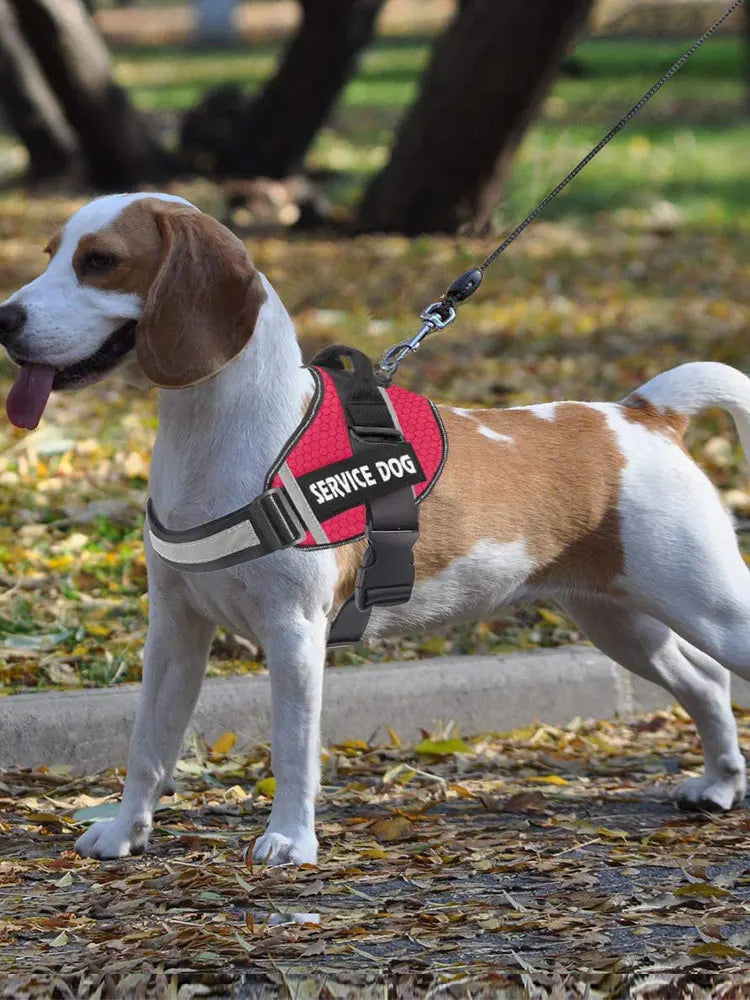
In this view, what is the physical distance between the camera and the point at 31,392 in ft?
12.3

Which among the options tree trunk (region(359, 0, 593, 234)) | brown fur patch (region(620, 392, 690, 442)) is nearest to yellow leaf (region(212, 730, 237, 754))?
brown fur patch (region(620, 392, 690, 442))

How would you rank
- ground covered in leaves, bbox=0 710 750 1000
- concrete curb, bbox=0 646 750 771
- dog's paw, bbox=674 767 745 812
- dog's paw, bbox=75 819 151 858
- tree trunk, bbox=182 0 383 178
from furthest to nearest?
1. tree trunk, bbox=182 0 383 178
2. concrete curb, bbox=0 646 750 771
3. dog's paw, bbox=674 767 745 812
4. dog's paw, bbox=75 819 151 858
5. ground covered in leaves, bbox=0 710 750 1000

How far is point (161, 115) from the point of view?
2331cm

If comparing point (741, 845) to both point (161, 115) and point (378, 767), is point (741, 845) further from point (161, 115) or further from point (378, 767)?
point (161, 115)

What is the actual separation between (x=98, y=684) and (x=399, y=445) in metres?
1.75

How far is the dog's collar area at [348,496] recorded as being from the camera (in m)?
3.84

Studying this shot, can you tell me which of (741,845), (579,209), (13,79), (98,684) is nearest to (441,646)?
(98,684)

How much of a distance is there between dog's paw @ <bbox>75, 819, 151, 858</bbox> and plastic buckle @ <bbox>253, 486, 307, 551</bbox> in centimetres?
96

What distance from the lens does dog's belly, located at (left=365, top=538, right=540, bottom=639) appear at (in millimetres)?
4191

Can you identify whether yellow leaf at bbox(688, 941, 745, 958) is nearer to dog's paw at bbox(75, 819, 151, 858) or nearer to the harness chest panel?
the harness chest panel

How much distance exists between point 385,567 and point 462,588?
0.32 metres

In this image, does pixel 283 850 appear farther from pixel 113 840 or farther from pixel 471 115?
pixel 471 115

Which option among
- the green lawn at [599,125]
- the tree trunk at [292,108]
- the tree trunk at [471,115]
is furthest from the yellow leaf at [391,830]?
the tree trunk at [292,108]

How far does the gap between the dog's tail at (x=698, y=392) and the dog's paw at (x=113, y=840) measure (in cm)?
191
